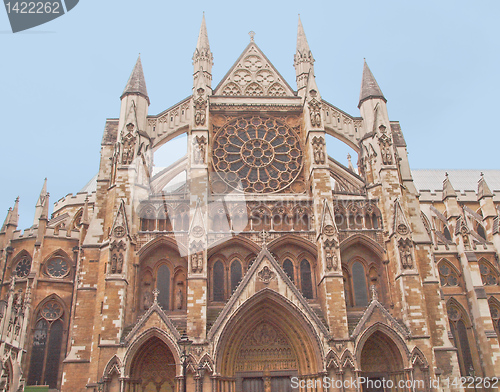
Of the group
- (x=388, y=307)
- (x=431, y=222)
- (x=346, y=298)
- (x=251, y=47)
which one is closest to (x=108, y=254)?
(x=346, y=298)

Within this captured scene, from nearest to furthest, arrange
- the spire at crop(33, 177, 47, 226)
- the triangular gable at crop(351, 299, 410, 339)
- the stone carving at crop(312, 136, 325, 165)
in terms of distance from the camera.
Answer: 1. the triangular gable at crop(351, 299, 410, 339)
2. the stone carving at crop(312, 136, 325, 165)
3. the spire at crop(33, 177, 47, 226)

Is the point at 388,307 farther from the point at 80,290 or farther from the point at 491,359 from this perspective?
the point at 80,290

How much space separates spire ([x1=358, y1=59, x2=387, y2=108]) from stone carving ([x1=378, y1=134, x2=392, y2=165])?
306 cm

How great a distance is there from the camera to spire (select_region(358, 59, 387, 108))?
86.4 feet

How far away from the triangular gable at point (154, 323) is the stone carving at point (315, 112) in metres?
12.1

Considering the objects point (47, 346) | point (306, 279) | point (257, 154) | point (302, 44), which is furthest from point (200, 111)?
point (47, 346)

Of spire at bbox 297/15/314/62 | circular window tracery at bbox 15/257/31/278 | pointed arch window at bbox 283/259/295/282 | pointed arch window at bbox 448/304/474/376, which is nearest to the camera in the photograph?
pointed arch window at bbox 283/259/295/282

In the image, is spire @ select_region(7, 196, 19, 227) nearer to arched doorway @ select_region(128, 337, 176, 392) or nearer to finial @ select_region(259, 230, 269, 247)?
arched doorway @ select_region(128, 337, 176, 392)

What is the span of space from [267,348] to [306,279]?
3766mm

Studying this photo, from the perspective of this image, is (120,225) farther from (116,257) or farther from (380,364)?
(380,364)

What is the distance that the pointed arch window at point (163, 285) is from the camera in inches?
858

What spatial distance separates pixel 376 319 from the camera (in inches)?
804

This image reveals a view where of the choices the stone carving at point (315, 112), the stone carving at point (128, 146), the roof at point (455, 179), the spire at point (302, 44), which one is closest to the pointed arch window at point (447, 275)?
the roof at point (455, 179)

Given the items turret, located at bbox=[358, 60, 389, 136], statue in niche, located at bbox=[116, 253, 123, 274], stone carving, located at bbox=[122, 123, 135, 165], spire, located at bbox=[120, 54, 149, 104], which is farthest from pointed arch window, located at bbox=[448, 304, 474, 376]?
spire, located at bbox=[120, 54, 149, 104]
